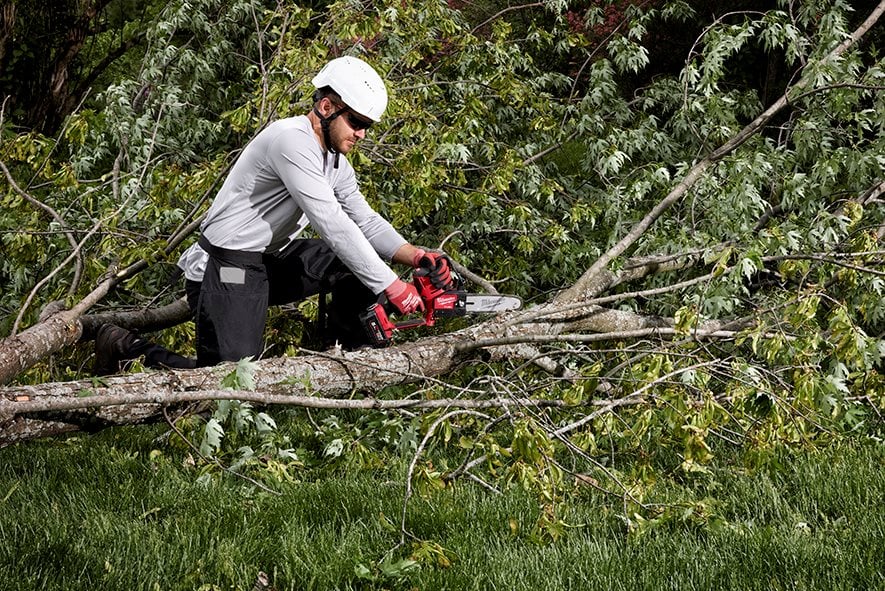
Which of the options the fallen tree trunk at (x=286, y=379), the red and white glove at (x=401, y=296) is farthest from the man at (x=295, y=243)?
the fallen tree trunk at (x=286, y=379)

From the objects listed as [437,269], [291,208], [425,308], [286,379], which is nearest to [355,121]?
[291,208]

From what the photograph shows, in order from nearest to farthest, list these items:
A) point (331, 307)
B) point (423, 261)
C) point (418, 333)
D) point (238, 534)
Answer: point (238, 534) → point (423, 261) → point (331, 307) → point (418, 333)

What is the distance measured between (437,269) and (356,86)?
2.74ft

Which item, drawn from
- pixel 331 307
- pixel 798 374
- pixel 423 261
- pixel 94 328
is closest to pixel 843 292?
pixel 798 374

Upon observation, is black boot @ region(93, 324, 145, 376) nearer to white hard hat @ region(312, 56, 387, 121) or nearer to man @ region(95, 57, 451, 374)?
man @ region(95, 57, 451, 374)

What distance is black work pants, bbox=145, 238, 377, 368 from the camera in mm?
3801

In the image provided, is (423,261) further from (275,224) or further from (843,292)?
(843,292)


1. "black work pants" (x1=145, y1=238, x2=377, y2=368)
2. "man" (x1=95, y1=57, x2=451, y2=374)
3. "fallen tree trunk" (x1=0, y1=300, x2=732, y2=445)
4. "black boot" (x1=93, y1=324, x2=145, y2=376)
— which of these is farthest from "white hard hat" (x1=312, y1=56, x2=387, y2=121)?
"black boot" (x1=93, y1=324, x2=145, y2=376)

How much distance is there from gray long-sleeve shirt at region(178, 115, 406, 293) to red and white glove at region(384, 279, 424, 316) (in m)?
0.03

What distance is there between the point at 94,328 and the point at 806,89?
4.10 meters

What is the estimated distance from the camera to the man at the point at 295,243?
3602 millimetres

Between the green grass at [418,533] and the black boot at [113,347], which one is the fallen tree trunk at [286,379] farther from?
the black boot at [113,347]

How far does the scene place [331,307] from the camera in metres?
4.33

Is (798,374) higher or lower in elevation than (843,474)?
higher
